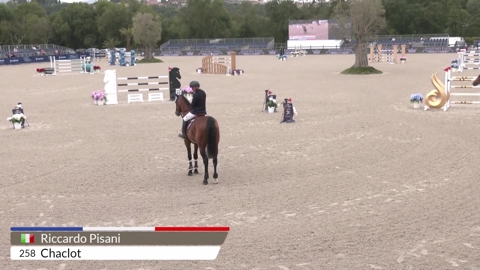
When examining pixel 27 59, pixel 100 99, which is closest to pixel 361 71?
pixel 100 99

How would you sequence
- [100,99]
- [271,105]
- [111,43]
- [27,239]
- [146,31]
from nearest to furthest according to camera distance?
[27,239], [271,105], [100,99], [146,31], [111,43]

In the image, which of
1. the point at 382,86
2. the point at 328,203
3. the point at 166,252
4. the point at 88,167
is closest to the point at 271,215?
the point at 328,203

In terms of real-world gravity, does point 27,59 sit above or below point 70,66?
above

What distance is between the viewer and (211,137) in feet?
31.9

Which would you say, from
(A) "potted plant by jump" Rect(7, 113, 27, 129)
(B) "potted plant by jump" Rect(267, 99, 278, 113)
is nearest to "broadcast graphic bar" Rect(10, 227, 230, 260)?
(A) "potted plant by jump" Rect(7, 113, 27, 129)

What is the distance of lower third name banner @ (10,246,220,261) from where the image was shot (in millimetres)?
4703

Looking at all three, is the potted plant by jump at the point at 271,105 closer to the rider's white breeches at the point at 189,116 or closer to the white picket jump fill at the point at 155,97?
the white picket jump fill at the point at 155,97

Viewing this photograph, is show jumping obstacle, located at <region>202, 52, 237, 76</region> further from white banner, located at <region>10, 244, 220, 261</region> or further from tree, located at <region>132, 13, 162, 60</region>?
white banner, located at <region>10, 244, 220, 261</region>

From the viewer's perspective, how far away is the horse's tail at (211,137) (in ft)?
31.8

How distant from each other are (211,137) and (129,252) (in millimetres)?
5089

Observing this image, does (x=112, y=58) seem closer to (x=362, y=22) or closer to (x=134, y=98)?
(x=362, y=22)

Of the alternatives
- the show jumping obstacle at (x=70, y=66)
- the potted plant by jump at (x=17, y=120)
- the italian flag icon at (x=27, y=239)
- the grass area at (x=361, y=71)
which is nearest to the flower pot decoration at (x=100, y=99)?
the potted plant by jump at (x=17, y=120)

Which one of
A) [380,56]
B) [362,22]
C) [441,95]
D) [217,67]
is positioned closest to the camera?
[441,95]

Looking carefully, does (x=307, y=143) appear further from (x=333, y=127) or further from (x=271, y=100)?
(x=271, y=100)
